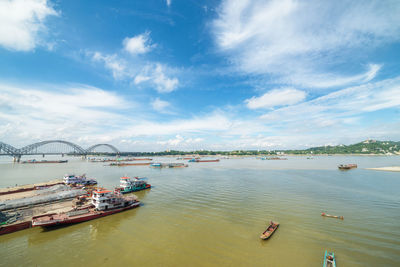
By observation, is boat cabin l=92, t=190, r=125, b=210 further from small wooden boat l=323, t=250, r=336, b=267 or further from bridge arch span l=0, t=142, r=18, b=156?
bridge arch span l=0, t=142, r=18, b=156

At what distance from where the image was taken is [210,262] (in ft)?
52.0

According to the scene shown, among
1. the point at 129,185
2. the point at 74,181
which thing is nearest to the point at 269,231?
the point at 129,185

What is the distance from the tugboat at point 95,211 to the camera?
2223 centimetres

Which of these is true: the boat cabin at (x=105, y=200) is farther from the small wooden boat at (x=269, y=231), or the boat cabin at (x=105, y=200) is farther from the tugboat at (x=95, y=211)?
the small wooden boat at (x=269, y=231)

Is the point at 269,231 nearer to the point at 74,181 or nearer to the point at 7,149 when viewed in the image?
the point at 74,181

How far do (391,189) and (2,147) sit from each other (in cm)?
23672

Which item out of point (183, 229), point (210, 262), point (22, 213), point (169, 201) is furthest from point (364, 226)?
point (22, 213)

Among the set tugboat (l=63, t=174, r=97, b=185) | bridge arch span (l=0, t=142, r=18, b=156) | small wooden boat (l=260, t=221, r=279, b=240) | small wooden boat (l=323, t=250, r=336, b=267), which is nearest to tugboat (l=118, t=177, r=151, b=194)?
tugboat (l=63, t=174, r=97, b=185)

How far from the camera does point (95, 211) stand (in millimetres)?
27016

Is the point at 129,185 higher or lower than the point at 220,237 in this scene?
higher

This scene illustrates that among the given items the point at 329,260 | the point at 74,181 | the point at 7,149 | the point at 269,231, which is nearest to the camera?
the point at 329,260

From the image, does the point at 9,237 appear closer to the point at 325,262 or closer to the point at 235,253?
the point at 235,253

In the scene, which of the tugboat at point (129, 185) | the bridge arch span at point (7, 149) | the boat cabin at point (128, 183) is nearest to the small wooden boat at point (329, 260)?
the tugboat at point (129, 185)

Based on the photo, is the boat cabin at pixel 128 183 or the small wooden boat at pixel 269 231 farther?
the boat cabin at pixel 128 183
